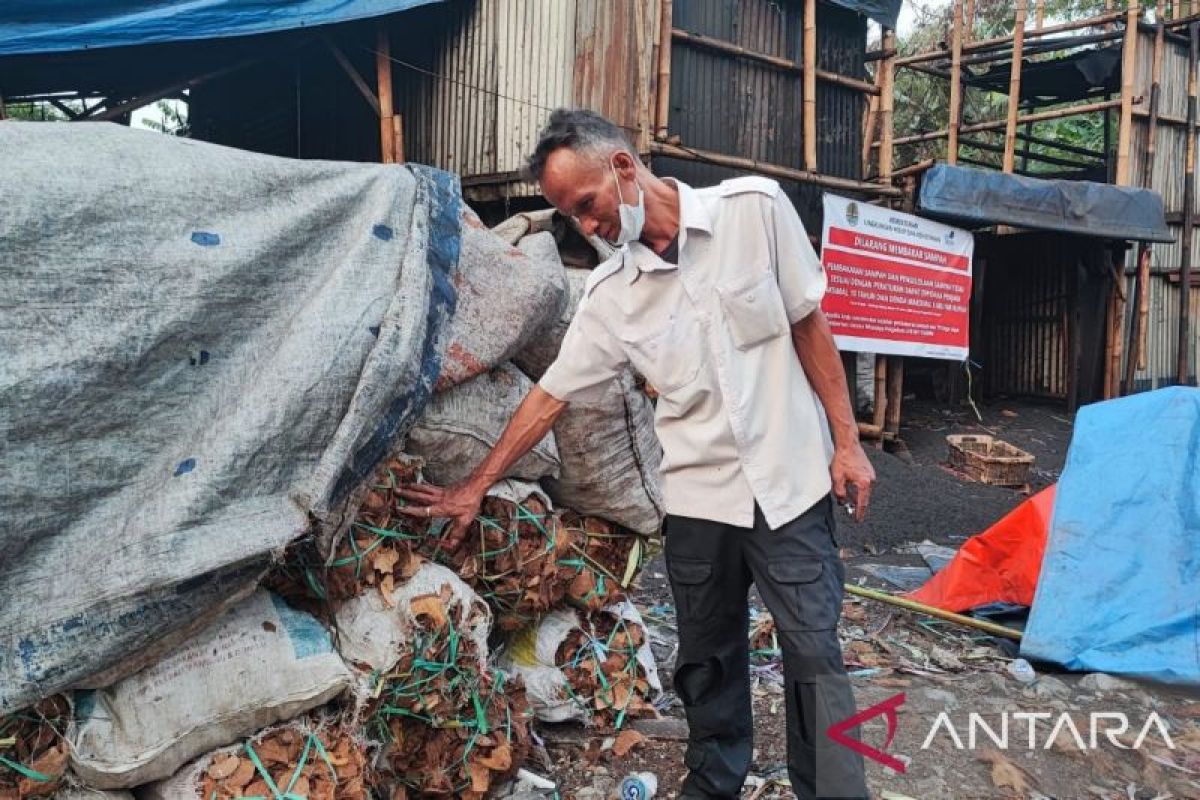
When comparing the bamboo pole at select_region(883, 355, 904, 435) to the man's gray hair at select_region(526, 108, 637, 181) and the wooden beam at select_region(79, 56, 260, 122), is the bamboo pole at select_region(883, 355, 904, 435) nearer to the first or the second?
the wooden beam at select_region(79, 56, 260, 122)

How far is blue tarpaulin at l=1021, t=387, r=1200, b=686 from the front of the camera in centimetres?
365

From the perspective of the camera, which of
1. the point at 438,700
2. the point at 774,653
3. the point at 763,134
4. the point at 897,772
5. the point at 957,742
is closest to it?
the point at 438,700

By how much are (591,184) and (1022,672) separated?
2785 millimetres

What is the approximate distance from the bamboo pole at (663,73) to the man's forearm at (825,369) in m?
5.26

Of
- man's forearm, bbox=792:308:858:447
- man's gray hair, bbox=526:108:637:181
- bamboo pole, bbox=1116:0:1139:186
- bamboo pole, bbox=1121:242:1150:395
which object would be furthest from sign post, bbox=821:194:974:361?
man's gray hair, bbox=526:108:637:181

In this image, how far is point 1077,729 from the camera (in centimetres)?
315

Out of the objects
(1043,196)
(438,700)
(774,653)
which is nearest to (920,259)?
(1043,196)

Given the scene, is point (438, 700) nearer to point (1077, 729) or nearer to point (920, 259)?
point (1077, 729)

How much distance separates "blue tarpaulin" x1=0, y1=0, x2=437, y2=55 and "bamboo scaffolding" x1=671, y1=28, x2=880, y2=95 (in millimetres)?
2851

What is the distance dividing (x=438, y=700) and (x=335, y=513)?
52cm

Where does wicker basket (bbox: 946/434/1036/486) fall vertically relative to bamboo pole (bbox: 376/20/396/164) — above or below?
below

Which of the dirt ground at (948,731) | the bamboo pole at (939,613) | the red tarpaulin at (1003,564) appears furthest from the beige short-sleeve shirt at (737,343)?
the red tarpaulin at (1003,564)

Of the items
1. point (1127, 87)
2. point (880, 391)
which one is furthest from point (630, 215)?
point (1127, 87)

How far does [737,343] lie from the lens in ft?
7.02
